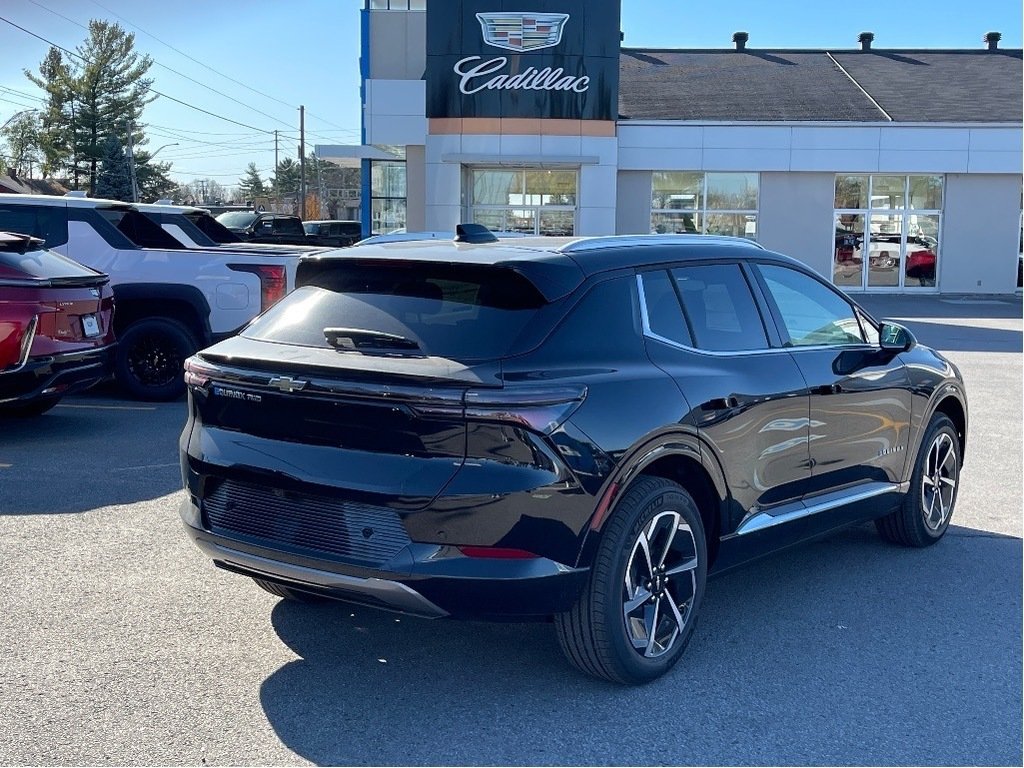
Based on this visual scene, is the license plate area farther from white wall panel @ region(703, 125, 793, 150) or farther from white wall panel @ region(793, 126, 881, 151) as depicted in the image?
white wall panel @ region(793, 126, 881, 151)

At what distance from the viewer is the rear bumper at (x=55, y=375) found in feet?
28.2


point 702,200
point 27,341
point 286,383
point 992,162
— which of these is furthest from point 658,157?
point 286,383

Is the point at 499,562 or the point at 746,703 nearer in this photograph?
the point at 499,562

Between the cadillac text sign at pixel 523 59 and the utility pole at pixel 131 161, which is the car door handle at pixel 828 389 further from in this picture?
the utility pole at pixel 131 161

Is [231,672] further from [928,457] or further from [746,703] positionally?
[928,457]

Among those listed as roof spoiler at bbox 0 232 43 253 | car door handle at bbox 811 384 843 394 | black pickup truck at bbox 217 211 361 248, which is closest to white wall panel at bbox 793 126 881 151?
black pickup truck at bbox 217 211 361 248

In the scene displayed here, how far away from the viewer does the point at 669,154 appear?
93.7 ft

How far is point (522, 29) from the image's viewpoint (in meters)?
26.0

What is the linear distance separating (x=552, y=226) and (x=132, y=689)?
82.1 feet

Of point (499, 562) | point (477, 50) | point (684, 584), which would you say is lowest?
point (684, 584)

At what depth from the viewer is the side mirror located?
5.88 meters

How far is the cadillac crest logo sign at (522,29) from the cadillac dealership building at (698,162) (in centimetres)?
50

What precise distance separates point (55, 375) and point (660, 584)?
6192 millimetres

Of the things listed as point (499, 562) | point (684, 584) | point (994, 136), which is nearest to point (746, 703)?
point (684, 584)
